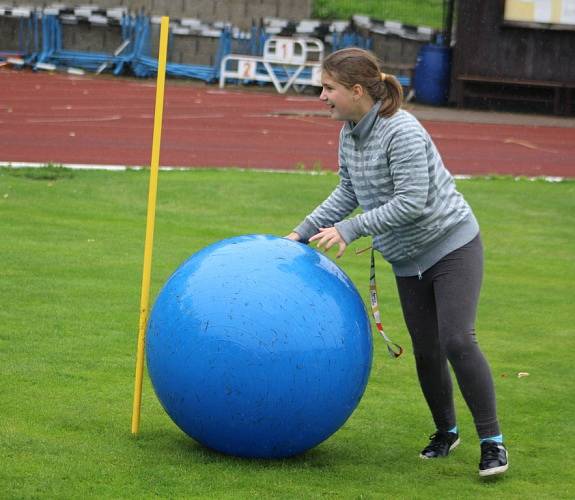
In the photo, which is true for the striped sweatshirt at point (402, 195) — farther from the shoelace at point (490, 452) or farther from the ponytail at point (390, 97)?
the shoelace at point (490, 452)

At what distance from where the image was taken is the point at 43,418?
5824 millimetres

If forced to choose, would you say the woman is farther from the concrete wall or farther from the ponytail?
the concrete wall

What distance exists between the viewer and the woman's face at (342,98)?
17.0 ft

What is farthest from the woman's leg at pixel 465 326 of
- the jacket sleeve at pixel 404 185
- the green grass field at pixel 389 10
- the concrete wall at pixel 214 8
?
the green grass field at pixel 389 10

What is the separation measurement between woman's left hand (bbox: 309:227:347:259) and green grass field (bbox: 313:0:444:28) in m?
29.7

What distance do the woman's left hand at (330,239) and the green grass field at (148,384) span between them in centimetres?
94

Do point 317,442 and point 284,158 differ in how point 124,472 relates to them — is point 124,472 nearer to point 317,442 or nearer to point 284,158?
point 317,442

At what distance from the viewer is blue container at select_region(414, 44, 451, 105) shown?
2755 centimetres

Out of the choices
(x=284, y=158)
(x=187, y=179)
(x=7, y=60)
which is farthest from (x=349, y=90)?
Result: (x=7, y=60)

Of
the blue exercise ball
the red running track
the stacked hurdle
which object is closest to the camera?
the blue exercise ball

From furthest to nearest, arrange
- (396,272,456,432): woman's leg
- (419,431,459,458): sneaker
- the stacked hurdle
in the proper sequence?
the stacked hurdle, (419,431,459,458): sneaker, (396,272,456,432): woman's leg

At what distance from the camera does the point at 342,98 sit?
5199mm

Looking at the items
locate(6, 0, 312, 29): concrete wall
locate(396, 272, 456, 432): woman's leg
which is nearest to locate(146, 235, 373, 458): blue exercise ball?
locate(396, 272, 456, 432): woman's leg

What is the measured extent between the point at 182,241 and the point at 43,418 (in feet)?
16.9
